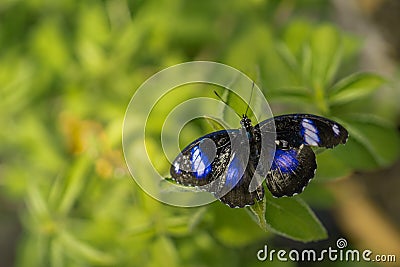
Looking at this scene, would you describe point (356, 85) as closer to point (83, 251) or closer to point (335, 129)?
point (335, 129)

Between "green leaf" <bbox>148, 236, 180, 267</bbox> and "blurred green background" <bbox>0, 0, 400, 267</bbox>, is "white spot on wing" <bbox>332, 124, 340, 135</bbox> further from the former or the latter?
"green leaf" <bbox>148, 236, 180, 267</bbox>

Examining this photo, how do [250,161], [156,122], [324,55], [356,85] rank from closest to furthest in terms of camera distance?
[250,161] < [356,85] < [324,55] < [156,122]

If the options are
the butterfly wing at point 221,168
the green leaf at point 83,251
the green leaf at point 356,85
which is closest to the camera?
the butterfly wing at point 221,168

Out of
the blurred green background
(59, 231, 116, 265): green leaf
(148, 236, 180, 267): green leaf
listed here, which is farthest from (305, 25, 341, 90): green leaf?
(59, 231, 116, 265): green leaf

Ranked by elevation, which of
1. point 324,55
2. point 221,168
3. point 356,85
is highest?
point 324,55

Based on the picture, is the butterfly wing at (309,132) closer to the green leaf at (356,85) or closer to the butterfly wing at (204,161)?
the butterfly wing at (204,161)

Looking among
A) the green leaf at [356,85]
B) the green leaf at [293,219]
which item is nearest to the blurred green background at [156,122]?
the green leaf at [356,85]

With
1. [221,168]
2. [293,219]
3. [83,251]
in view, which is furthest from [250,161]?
[83,251]
